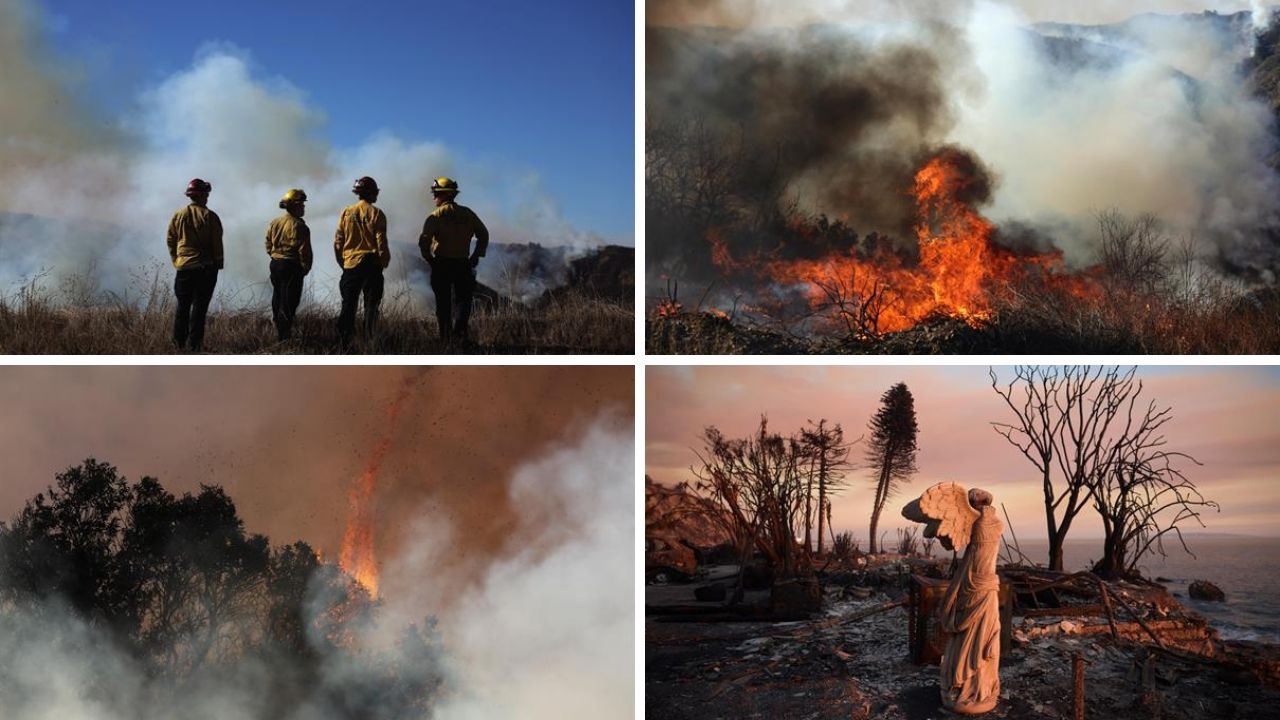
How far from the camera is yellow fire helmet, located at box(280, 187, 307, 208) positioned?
596cm

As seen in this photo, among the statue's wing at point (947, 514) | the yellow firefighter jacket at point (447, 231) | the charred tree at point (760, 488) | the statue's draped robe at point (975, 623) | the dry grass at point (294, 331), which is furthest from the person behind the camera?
the charred tree at point (760, 488)

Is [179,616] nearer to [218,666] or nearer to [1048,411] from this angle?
[218,666]

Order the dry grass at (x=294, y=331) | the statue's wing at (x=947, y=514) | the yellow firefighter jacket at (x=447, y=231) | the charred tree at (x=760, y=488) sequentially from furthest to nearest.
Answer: the charred tree at (x=760, y=488) < the yellow firefighter jacket at (x=447, y=231) < the dry grass at (x=294, y=331) < the statue's wing at (x=947, y=514)

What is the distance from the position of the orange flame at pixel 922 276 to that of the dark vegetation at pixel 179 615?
Answer: 2.60 m

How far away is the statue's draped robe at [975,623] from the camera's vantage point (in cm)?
569

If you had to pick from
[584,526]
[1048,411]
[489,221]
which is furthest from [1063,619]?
[489,221]

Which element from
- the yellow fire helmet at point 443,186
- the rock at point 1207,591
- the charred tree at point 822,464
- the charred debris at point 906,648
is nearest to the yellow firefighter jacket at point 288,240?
the yellow fire helmet at point 443,186

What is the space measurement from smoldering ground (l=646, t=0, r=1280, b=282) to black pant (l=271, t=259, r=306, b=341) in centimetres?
176

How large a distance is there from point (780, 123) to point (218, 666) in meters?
3.83

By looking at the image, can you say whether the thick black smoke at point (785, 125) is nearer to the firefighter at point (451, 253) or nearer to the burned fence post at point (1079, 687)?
the firefighter at point (451, 253)

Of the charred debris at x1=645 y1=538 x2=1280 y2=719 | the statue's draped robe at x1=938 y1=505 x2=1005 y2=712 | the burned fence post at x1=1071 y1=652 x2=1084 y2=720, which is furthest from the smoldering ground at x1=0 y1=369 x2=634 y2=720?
the burned fence post at x1=1071 y1=652 x2=1084 y2=720

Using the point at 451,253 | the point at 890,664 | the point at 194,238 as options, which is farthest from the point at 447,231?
the point at 890,664

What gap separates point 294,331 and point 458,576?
4.77 feet

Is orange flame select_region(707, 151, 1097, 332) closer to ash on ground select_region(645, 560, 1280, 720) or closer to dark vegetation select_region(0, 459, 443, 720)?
ash on ground select_region(645, 560, 1280, 720)
